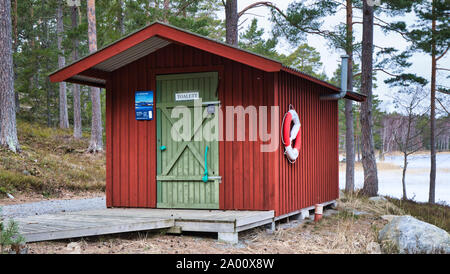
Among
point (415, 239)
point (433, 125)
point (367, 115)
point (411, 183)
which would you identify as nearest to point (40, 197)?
point (415, 239)

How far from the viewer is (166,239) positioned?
→ 20.9 ft

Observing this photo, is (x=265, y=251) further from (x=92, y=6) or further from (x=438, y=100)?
(x=438, y=100)

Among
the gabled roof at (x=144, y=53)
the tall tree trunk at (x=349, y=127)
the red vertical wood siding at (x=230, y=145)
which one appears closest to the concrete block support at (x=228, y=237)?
the red vertical wood siding at (x=230, y=145)

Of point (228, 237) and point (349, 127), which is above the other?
point (349, 127)

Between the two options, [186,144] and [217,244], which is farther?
[186,144]

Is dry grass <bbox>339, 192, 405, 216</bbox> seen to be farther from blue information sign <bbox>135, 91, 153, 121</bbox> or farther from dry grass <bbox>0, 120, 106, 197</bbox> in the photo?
dry grass <bbox>0, 120, 106, 197</bbox>

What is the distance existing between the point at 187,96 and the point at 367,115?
7619 mm

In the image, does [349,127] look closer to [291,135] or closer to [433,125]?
[433,125]

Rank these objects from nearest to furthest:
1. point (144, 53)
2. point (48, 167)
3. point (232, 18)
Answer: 1. point (144, 53)
2. point (232, 18)
3. point (48, 167)

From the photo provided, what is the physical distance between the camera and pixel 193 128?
7.78m

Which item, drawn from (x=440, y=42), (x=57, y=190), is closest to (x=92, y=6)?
(x=57, y=190)

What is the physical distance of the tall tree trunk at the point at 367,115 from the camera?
13.6 metres

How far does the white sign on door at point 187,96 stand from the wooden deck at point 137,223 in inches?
78.9
